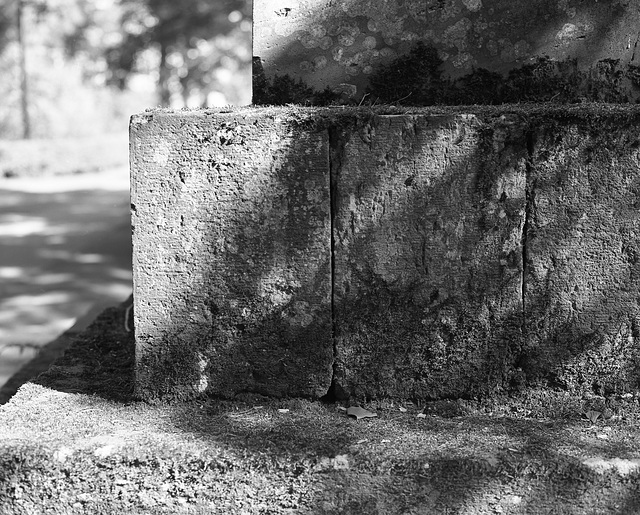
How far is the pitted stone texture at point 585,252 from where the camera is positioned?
2.38 metres

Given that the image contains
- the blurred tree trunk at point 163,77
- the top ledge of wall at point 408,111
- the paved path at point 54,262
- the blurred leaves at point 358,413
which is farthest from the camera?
the blurred tree trunk at point 163,77

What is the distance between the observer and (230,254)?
2465 mm

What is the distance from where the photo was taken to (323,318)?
2496mm

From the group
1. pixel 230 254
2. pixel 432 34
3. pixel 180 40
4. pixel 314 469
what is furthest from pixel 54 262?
pixel 180 40

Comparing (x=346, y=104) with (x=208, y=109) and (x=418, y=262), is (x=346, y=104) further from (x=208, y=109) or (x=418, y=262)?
(x=418, y=262)

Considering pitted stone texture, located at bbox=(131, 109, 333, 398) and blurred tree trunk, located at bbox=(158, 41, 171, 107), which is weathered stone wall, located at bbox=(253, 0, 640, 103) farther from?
blurred tree trunk, located at bbox=(158, 41, 171, 107)

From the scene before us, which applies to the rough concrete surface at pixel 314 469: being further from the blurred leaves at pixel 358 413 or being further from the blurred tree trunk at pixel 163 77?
the blurred tree trunk at pixel 163 77

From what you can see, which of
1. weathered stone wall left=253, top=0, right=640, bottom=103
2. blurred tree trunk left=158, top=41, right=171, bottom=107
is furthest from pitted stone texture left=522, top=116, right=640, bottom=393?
blurred tree trunk left=158, top=41, right=171, bottom=107

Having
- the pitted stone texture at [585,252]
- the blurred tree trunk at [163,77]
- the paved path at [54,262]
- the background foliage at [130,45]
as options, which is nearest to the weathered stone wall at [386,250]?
the pitted stone texture at [585,252]

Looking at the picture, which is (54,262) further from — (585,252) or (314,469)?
(585,252)

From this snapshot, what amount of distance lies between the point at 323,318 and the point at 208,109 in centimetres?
78

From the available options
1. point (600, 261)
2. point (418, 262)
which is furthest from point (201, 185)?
point (600, 261)

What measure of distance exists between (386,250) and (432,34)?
83 cm

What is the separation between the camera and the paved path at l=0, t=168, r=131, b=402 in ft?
17.5
